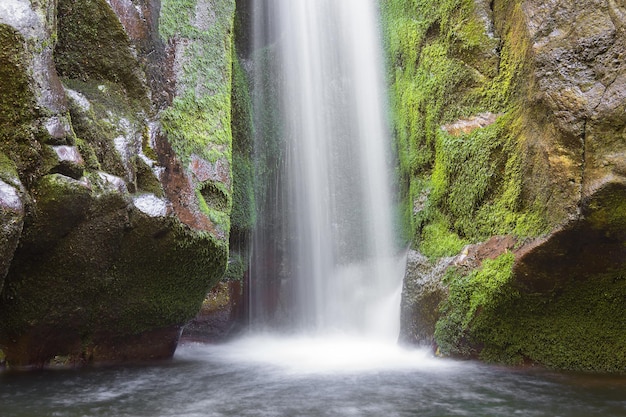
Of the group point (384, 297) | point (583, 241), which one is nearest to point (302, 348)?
point (384, 297)

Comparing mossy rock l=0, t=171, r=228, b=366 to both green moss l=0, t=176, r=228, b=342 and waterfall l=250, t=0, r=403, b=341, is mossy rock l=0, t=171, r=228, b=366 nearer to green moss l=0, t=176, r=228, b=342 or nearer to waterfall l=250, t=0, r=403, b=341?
green moss l=0, t=176, r=228, b=342

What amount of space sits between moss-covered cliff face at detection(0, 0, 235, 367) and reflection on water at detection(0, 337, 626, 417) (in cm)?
56

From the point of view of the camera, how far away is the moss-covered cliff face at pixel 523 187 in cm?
474

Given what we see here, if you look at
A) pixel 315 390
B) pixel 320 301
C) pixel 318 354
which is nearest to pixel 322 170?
pixel 320 301

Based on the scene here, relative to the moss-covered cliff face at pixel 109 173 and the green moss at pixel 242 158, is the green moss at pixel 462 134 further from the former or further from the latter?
the moss-covered cliff face at pixel 109 173

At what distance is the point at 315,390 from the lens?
4.39 metres

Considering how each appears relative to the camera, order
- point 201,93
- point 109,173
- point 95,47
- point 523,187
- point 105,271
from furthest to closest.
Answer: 1. point 201,93
2. point 523,187
3. point 95,47
4. point 105,271
5. point 109,173

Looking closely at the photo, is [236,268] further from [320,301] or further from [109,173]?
[109,173]

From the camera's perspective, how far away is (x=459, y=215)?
20.3ft

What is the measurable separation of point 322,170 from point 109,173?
182 inches

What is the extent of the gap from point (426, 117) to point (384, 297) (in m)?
2.69

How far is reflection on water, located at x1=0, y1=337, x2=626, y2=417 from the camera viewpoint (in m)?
3.75

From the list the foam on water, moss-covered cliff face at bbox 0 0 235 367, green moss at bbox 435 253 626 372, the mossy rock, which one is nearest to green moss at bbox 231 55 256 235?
the foam on water

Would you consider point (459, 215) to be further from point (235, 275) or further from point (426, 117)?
point (235, 275)
